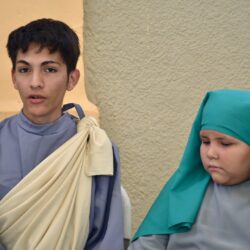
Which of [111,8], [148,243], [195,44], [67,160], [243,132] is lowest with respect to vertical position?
[148,243]

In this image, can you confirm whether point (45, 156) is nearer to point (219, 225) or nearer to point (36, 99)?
point (36, 99)

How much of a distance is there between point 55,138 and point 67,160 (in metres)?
0.11

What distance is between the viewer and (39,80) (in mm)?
1518

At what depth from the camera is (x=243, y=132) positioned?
1.43 meters

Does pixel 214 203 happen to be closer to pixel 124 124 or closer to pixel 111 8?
pixel 124 124

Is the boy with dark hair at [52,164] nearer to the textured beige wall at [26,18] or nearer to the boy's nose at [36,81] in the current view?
the boy's nose at [36,81]

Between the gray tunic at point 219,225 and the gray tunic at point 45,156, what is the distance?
0.13 meters

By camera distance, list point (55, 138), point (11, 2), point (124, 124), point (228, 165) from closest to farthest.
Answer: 1. point (228, 165)
2. point (55, 138)
3. point (11, 2)
4. point (124, 124)

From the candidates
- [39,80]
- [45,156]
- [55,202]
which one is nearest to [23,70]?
[39,80]

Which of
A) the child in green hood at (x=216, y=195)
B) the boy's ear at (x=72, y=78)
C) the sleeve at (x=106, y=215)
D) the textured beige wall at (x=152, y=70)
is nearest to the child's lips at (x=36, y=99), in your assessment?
the boy's ear at (x=72, y=78)

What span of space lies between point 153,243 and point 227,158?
36cm

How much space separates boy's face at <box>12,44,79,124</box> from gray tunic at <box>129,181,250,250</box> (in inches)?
21.7

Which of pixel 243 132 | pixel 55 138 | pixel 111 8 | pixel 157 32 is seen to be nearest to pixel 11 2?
pixel 111 8

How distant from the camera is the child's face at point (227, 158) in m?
1.42
